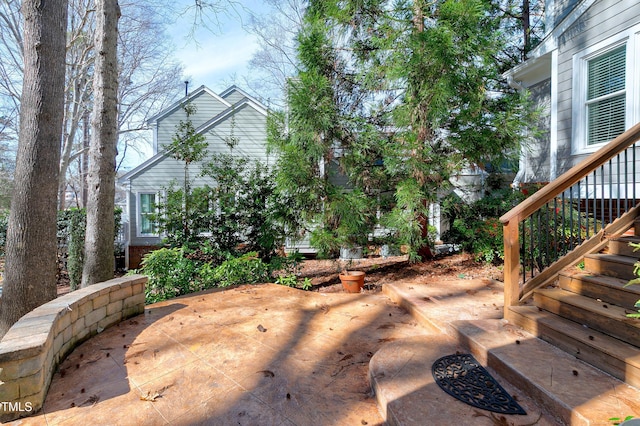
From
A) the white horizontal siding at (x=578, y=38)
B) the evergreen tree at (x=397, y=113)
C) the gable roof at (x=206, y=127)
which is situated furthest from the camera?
the gable roof at (x=206, y=127)

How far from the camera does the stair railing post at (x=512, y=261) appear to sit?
312 cm

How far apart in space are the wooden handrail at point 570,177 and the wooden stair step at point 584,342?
883mm

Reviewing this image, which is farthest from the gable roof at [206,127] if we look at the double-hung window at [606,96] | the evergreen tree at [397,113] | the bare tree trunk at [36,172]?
the double-hung window at [606,96]

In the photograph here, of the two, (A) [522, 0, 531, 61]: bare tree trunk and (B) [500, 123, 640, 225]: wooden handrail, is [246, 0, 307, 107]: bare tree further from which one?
(B) [500, 123, 640, 225]: wooden handrail

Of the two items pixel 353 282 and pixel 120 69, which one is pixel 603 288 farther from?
pixel 120 69

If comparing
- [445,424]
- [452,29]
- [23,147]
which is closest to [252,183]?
[23,147]

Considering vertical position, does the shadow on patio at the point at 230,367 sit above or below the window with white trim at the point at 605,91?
below

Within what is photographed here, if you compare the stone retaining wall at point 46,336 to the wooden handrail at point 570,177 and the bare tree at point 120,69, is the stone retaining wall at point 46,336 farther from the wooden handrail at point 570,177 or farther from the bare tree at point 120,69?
the bare tree at point 120,69

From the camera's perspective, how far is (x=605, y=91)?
5590mm

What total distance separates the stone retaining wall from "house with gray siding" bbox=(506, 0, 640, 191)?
21.3 ft

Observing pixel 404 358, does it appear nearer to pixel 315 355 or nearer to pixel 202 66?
pixel 315 355

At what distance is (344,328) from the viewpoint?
377 cm

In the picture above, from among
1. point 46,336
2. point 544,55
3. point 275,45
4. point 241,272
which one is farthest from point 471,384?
point 275,45

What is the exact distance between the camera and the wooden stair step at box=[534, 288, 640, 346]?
234 cm
